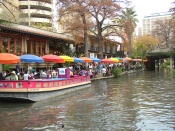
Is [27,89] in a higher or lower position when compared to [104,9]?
lower

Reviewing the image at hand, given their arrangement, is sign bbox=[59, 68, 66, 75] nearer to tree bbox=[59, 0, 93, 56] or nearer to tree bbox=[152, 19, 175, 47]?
tree bbox=[59, 0, 93, 56]

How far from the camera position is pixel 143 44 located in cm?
7262

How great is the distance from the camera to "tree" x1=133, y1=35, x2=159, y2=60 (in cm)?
7200

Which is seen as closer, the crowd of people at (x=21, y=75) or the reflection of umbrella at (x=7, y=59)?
the reflection of umbrella at (x=7, y=59)

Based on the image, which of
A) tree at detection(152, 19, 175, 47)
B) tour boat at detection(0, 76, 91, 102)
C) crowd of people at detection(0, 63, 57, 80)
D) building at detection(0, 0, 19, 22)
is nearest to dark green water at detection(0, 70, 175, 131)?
tour boat at detection(0, 76, 91, 102)

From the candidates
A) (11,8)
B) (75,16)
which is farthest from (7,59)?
(75,16)

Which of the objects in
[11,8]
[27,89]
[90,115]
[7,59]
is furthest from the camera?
[11,8]

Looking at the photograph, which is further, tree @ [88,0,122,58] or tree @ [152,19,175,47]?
tree @ [152,19,175,47]

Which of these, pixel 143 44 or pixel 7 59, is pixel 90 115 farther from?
pixel 143 44

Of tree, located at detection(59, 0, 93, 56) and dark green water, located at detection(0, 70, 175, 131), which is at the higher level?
tree, located at detection(59, 0, 93, 56)

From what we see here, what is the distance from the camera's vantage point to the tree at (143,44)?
7200 centimetres

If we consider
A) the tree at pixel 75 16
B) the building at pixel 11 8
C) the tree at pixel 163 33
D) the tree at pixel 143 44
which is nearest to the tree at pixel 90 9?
the tree at pixel 75 16

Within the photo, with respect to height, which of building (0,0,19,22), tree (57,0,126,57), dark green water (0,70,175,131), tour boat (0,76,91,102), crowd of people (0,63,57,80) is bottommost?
dark green water (0,70,175,131)

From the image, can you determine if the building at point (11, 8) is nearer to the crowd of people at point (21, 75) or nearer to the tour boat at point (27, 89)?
the crowd of people at point (21, 75)
